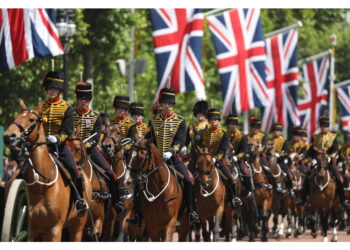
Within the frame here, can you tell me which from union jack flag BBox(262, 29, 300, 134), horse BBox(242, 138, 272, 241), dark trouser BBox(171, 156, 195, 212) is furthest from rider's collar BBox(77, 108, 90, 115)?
union jack flag BBox(262, 29, 300, 134)

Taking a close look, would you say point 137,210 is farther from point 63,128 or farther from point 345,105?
point 345,105

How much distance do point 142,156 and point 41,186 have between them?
251 cm

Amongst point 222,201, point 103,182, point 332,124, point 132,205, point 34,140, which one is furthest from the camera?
point 332,124

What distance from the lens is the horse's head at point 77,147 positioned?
14734 mm

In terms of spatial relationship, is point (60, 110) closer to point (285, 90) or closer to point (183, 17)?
point (183, 17)

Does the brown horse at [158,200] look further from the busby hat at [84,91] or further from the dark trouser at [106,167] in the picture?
the busby hat at [84,91]

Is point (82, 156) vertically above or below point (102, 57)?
below

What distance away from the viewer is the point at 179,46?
27766mm

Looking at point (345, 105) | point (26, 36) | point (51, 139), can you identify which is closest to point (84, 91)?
point (51, 139)

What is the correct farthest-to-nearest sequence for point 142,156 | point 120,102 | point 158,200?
point 120,102, point 158,200, point 142,156

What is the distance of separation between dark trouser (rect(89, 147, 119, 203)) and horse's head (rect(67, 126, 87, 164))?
→ 108 centimetres

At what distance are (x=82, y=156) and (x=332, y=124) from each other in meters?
38.4
